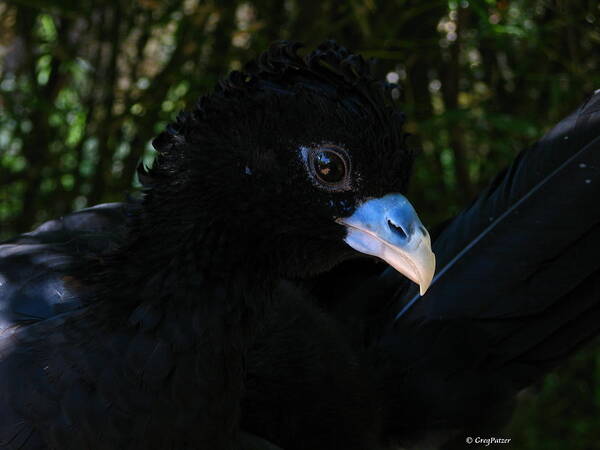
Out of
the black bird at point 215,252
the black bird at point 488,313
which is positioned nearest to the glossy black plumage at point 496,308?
the black bird at point 488,313

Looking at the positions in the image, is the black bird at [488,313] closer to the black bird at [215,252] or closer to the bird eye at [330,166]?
the black bird at [215,252]

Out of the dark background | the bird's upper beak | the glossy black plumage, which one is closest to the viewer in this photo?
the bird's upper beak

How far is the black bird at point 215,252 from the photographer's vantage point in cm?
163

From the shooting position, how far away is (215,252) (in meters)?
1.71

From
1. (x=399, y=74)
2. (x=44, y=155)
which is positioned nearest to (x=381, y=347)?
(x=399, y=74)

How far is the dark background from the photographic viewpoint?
3.23 metres

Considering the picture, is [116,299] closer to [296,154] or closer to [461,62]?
[296,154]

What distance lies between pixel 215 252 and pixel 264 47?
6.05 feet

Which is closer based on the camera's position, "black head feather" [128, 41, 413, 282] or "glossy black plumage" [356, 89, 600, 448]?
"black head feather" [128, 41, 413, 282]

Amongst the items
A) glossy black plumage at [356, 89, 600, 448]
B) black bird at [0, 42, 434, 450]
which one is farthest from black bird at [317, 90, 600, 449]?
black bird at [0, 42, 434, 450]

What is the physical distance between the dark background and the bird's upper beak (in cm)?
150

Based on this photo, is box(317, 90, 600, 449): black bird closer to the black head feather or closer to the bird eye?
the black head feather

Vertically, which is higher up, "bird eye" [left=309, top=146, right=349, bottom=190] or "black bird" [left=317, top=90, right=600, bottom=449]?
"bird eye" [left=309, top=146, right=349, bottom=190]

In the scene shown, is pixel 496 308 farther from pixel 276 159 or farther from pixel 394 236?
pixel 276 159
